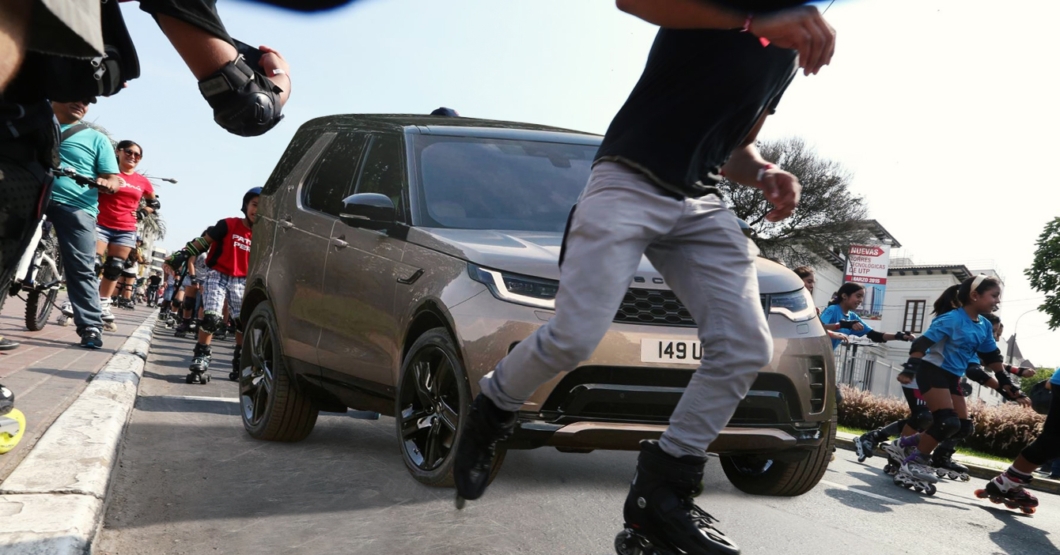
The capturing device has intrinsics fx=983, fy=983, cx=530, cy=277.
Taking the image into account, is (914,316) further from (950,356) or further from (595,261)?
(595,261)

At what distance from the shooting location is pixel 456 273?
13.3 ft

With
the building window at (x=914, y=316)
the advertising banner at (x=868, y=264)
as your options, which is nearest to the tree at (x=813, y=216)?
the advertising banner at (x=868, y=264)

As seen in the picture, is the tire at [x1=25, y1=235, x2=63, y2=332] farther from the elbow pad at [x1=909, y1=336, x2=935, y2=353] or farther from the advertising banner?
the advertising banner

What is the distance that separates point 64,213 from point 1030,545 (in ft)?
24.4

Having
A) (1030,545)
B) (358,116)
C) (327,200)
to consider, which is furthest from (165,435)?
(1030,545)

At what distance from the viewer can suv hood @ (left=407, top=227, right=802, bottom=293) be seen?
396 centimetres

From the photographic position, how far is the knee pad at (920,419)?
29.2ft

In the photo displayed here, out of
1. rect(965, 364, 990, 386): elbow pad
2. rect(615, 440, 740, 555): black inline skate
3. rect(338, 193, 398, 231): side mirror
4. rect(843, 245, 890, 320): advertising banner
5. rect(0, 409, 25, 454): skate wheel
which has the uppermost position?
rect(843, 245, 890, 320): advertising banner

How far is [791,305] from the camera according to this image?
4238 mm

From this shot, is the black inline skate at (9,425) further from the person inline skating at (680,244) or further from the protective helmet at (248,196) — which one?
the protective helmet at (248,196)

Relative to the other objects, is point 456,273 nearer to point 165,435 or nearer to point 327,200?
point 327,200

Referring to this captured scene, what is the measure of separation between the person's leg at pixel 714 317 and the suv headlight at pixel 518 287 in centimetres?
111

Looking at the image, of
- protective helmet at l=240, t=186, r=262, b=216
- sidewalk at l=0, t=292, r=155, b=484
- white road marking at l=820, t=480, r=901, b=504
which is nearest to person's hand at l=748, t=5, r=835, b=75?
sidewalk at l=0, t=292, r=155, b=484

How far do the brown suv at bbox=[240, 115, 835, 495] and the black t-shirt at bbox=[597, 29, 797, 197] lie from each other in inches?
50.7
